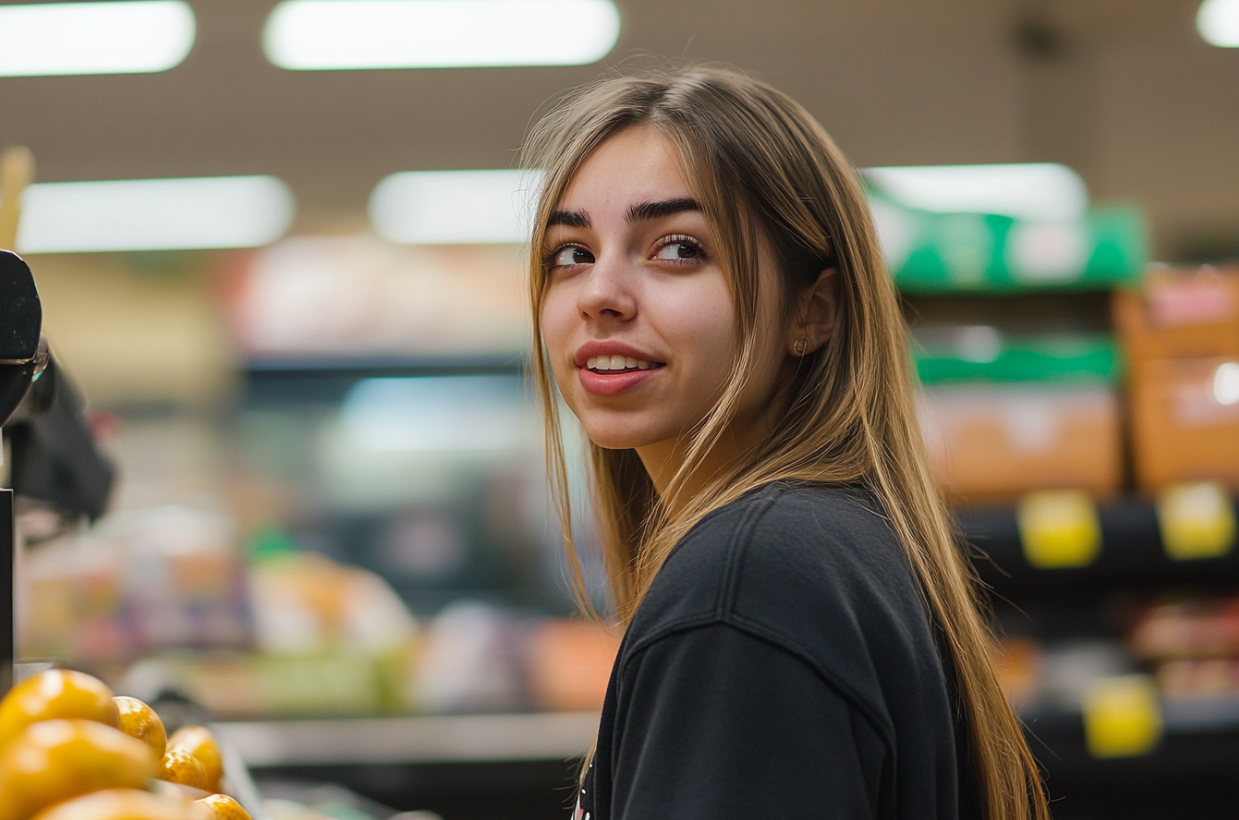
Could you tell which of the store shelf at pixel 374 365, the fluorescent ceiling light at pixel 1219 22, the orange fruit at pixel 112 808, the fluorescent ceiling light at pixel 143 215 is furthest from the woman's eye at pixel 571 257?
the fluorescent ceiling light at pixel 1219 22

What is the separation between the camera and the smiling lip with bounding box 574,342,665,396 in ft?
3.46

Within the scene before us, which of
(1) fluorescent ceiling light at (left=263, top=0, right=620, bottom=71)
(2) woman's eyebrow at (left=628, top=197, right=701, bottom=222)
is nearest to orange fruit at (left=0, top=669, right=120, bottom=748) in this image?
(2) woman's eyebrow at (left=628, top=197, right=701, bottom=222)

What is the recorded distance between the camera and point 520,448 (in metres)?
4.22

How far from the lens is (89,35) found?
3537 mm

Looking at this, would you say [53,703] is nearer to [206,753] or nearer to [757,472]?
[206,753]

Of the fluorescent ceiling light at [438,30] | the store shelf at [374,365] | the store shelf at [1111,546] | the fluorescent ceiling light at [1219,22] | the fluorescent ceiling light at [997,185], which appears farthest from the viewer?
the fluorescent ceiling light at [997,185]

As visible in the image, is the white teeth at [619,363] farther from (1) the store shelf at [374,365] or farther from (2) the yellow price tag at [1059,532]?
(1) the store shelf at [374,365]

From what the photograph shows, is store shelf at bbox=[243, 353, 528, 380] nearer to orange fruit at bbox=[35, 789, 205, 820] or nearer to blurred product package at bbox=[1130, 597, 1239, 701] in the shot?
blurred product package at bbox=[1130, 597, 1239, 701]

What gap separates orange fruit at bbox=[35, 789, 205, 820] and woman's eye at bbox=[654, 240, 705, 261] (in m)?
0.68

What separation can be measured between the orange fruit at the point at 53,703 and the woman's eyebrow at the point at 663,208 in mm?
649

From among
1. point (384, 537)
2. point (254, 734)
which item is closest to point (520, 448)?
point (384, 537)

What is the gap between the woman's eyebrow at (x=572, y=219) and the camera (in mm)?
1098

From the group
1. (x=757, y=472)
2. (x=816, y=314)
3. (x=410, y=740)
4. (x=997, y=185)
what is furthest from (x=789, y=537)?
(x=997, y=185)

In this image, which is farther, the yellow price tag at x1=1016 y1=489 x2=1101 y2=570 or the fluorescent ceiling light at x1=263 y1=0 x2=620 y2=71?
the fluorescent ceiling light at x1=263 y1=0 x2=620 y2=71
